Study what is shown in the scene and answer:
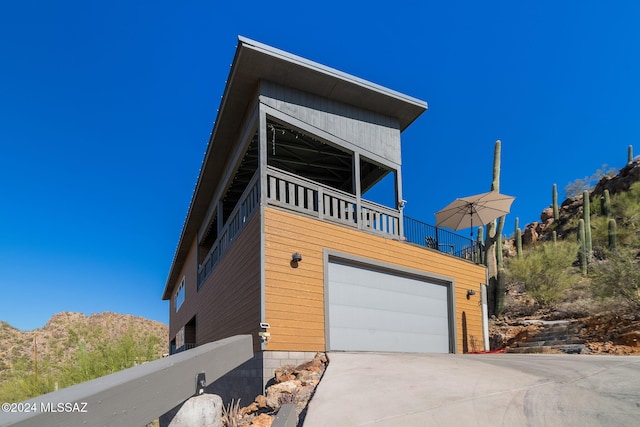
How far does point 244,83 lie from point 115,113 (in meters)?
24.3

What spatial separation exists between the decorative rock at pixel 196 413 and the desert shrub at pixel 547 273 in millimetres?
16579

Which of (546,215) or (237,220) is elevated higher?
(546,215)

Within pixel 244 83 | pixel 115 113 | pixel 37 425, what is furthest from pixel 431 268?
pixel 115 113

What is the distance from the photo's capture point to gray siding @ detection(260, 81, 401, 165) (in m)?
10.3

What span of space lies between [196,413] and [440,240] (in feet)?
31.2

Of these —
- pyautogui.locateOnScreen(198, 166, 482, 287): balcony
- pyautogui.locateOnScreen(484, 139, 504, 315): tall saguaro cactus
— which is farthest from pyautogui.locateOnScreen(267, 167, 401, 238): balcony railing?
pyautogui.locateOnScreen(484, 139, 504, 315): tall saguaro cactus

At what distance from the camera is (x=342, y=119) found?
447 inches

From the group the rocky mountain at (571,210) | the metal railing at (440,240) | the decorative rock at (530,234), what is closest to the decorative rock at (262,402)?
the metal railing at (440,240)

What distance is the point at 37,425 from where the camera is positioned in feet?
9.70

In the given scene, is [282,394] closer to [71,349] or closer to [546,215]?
[546,215]

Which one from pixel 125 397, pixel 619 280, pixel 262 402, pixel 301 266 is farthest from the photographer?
pixel 619 280

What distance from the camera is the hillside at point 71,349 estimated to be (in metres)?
21.4

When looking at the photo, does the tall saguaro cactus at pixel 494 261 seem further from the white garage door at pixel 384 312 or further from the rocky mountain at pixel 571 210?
the rocky mountain at pixel 571 210

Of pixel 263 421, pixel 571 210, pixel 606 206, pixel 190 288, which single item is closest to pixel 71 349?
pixel 190 288
